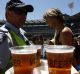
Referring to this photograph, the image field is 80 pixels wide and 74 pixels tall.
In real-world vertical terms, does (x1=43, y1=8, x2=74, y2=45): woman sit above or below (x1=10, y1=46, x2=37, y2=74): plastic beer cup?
below

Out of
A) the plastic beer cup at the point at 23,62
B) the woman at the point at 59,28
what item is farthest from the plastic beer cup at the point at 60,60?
the woman at the point at 59,28

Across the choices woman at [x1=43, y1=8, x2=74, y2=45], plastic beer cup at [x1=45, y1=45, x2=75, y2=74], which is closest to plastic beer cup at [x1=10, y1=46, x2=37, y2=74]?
plastic beer cup at [x1=45, y1=45, x2=75, y2=74]

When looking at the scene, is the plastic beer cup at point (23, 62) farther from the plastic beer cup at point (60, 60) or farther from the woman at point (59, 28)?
the woman at point (59, 28)

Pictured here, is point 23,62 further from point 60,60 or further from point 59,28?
point 59,28

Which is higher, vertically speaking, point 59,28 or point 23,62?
point 23,62

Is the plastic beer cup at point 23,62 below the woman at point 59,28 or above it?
above

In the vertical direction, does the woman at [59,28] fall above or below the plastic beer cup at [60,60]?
below

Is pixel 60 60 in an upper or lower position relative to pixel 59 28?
upper

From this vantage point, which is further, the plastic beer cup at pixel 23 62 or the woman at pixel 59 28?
the woman at pixel 59 28

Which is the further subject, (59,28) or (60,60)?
(59,28)

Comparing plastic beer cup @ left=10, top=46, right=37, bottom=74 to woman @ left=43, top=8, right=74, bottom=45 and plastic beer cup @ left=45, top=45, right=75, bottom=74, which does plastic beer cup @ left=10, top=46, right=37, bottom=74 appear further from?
woman @ left=43, top=8, right=74, bottom=45

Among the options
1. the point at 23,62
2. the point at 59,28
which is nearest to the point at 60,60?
the point at 23,62

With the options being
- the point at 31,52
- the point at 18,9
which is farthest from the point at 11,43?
the point at 31,52

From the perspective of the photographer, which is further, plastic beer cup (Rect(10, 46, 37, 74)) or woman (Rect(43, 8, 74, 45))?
woman (Rect(43, 8, 74, 45))
